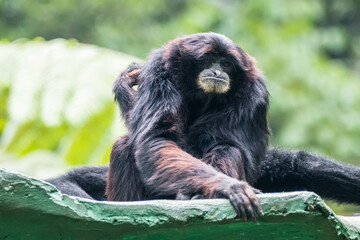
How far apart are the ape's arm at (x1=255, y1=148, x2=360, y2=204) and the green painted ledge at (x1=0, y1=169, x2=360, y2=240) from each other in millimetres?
2888

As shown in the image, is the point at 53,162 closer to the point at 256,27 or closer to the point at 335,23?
the point at 256,27

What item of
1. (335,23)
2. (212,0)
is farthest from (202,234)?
(335,23)

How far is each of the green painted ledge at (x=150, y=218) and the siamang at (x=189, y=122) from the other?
80 cm

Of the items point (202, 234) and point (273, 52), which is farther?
point (273, 52)

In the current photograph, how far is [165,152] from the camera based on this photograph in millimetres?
5543

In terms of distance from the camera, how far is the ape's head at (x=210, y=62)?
6.21m

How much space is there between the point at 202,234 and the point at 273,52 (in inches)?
586

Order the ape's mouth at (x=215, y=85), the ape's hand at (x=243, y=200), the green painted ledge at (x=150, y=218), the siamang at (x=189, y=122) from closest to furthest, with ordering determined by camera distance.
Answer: the green painted ledge at (x=150, y=218)
the ape's hand at (x=243, y=200)
the siamang at (x=189, y=122)
the ape's mouth at (x=215, y=85)

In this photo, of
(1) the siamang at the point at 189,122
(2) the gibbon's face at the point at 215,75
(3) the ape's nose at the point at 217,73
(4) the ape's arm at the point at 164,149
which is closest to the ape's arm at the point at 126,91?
(1) the siamang at the point at 189,122

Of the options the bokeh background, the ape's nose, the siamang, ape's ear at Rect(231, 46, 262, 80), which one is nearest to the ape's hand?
the siamang

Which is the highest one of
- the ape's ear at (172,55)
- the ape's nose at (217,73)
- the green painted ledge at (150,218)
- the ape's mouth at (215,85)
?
the ape's ear at (172,55)

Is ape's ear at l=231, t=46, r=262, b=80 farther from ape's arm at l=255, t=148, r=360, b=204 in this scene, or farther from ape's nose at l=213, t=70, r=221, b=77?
ape's arm at l=255, t=148, r=360, b=204

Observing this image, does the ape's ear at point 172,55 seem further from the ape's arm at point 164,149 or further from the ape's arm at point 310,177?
the ape's arm at point 310,177

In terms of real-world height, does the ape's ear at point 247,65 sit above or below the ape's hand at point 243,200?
above
